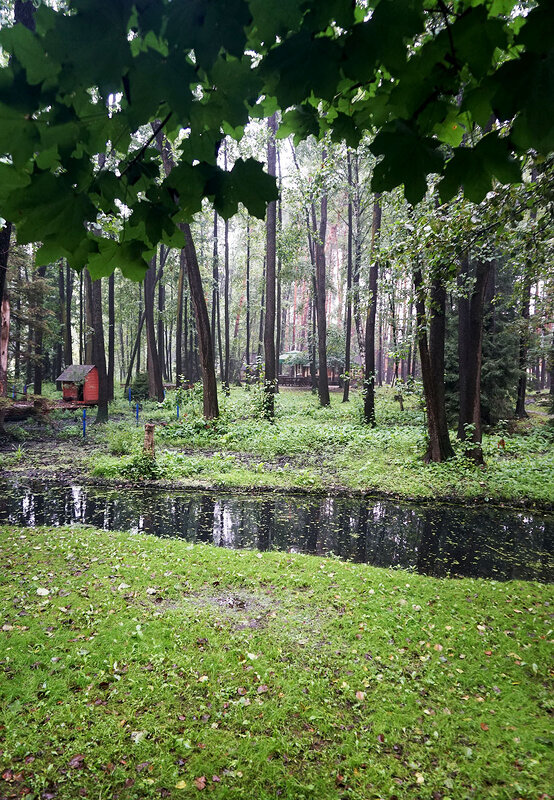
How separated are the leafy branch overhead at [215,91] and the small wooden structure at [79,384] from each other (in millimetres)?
19482

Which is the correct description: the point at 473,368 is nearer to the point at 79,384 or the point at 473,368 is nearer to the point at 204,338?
the point at 204,338

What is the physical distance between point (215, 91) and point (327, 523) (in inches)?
258

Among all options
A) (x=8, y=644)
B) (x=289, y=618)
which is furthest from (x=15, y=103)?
(x=289, y=618)

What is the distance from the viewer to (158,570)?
4555 mm

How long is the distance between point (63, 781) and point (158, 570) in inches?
96.0

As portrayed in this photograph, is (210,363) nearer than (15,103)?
No

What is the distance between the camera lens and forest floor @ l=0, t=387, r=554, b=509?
8492mm

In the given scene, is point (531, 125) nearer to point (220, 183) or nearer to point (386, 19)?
point (386, 19)

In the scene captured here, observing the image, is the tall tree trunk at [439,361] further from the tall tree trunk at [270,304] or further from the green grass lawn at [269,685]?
the tall tree trunk at [270,304]

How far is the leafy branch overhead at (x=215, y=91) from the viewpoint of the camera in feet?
3.58

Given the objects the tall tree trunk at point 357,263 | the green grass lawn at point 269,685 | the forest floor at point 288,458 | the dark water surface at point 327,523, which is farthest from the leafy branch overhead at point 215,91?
the tall tree trunk at point 357,263

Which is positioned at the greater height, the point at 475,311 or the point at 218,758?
the point at 475,311

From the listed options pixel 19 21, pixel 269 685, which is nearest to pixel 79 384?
pixel 19 21

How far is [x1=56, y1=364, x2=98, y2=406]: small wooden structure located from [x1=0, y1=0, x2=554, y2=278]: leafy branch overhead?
19482 mm
